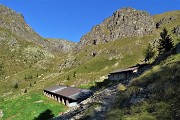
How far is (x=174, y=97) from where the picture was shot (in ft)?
58.9

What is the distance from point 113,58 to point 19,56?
301 feet

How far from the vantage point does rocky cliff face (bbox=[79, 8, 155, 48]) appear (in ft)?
572

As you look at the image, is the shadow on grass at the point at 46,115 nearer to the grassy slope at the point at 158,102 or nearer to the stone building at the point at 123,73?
the grassy slope at the point at 158,102

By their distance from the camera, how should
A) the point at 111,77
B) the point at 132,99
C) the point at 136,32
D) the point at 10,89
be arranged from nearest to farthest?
the point at 132,99 → the point at 111,77 → the point at 10,89 → the point at 136,32

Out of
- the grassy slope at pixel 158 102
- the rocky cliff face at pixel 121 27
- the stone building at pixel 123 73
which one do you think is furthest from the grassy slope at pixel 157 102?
the rocky cliff face at pixel 121 27

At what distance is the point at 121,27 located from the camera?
594 ft

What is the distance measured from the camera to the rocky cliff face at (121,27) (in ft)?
572

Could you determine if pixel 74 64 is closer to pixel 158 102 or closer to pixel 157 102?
pixel 157 102

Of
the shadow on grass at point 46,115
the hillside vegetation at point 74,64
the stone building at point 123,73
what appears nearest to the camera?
the shadow on grass at point 46,115

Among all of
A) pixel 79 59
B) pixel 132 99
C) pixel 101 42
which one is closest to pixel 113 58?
pixel 79 59

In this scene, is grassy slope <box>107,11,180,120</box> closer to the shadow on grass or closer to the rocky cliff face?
the shadow on grass

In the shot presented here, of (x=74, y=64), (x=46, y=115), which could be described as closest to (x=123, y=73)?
(x=46, y=115)

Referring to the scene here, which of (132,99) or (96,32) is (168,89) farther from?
(96,32)

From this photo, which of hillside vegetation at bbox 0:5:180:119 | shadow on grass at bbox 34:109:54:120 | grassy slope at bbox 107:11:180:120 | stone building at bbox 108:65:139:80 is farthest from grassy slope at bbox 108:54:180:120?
hillside vegetation at bbox 0:5:180:119
